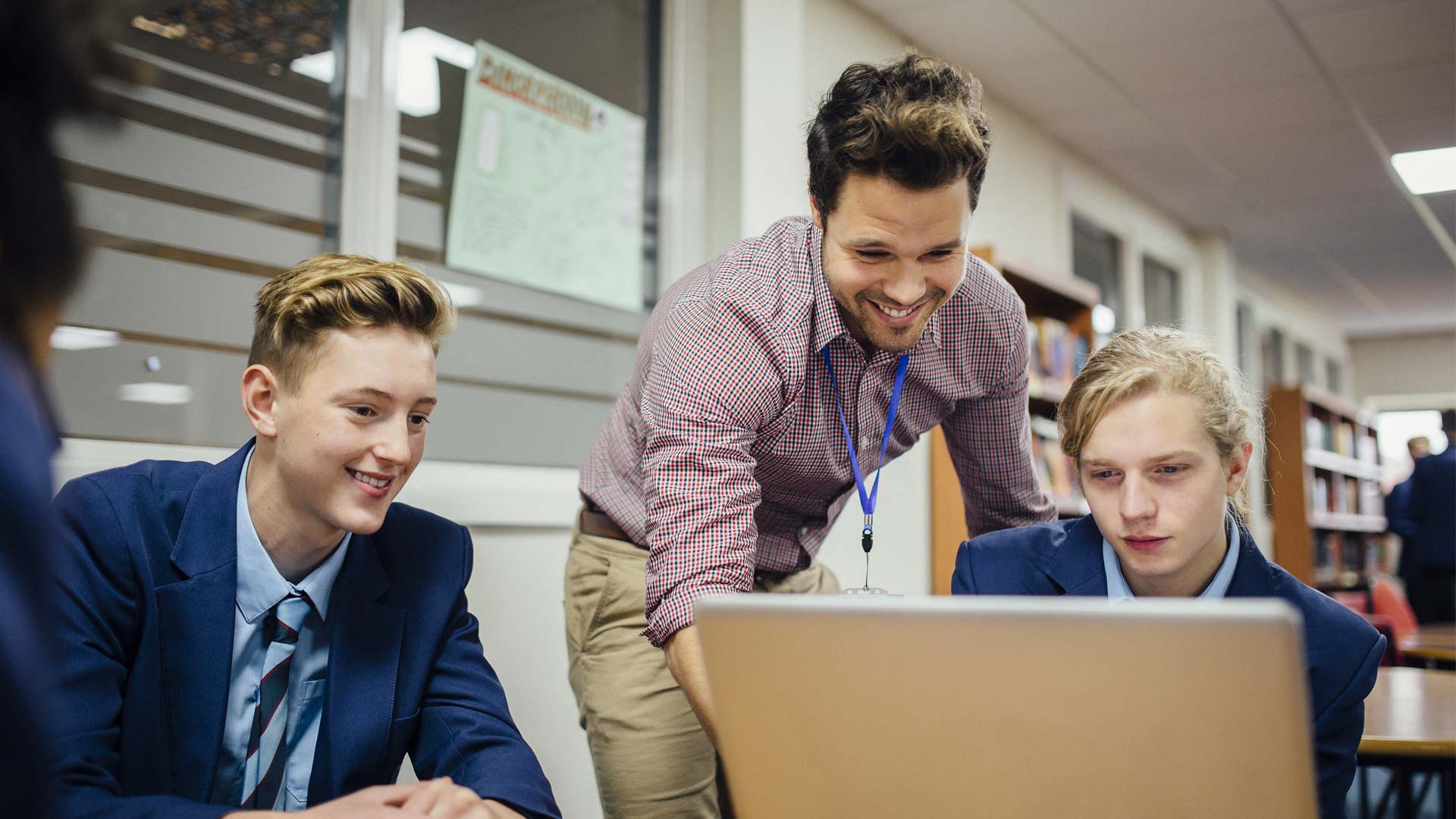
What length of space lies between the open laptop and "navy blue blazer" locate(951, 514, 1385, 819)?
0.39m

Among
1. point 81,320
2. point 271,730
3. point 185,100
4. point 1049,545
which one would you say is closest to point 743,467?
point 1049,545

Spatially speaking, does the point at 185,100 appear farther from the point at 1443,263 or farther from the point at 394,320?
the point at 1443,263

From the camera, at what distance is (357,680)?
53.9 inches

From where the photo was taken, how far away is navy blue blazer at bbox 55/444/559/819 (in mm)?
1194

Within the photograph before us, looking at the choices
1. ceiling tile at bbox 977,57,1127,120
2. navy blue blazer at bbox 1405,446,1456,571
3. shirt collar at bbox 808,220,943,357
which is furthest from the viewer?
navy blue blazer at bbox 1405,446,1456,571

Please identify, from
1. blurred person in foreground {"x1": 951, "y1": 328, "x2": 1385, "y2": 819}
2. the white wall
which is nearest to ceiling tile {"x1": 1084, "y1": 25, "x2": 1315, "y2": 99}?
blurred person in foreground {"x1": 951, "y1": 328, "x2": 1385, "y2": 819}

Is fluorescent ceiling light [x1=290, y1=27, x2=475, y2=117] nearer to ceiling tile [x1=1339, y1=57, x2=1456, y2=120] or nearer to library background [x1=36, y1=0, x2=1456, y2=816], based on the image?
library background [x1=36, y1=0, x2=1456, y2=816]

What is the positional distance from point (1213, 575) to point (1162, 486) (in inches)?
5.9

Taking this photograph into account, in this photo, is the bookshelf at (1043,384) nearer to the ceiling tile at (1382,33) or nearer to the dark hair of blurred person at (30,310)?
the ceiling tile at (1382,33)

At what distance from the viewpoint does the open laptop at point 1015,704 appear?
68cm

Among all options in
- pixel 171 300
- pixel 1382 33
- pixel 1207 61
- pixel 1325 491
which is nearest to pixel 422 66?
pixel 171 300

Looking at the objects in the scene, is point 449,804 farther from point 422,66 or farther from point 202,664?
point 422,66

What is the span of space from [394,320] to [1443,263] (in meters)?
8.02

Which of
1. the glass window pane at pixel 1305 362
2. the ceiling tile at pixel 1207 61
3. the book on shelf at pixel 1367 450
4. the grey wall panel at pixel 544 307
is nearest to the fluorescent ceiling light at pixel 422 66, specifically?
the grey wall panel at pixel 544 307
